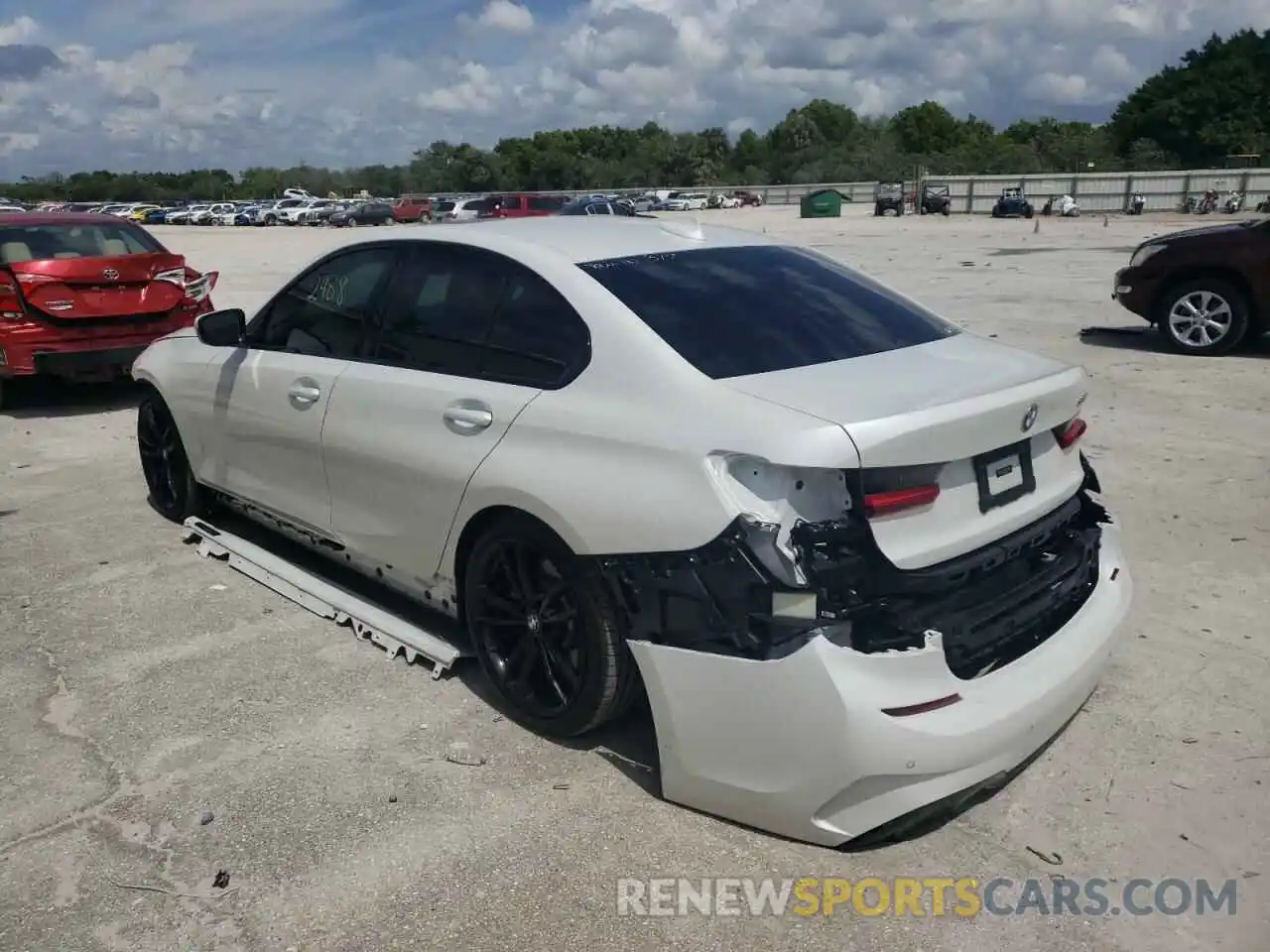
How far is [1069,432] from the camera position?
142 inches

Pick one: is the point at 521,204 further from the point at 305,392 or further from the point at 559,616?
the point at 559,616

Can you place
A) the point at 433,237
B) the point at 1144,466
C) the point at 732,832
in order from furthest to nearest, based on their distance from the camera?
the point at 1144,466 → the point at 433,237 → the point at 732,832

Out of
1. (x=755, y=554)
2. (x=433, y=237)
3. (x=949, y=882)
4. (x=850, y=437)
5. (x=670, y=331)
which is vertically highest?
(x=433, y=237)

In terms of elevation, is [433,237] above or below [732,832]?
above

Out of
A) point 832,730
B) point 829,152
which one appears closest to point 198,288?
point 832,730

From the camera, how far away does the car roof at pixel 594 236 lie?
385cm

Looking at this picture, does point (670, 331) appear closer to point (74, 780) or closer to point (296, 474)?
point (296, 474)

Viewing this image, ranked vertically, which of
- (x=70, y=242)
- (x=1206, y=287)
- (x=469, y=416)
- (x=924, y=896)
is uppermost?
(x=70, y=242)

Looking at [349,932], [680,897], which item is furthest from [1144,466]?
[349,932]

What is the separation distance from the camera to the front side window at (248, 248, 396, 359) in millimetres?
4383

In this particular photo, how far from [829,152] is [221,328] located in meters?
113

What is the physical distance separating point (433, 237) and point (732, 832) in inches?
98.3

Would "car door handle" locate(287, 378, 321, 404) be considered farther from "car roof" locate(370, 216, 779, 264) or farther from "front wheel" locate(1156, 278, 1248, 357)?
"front wheel" locate(1156, 278, 1248, 357)

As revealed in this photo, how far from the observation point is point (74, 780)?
3488 mm
